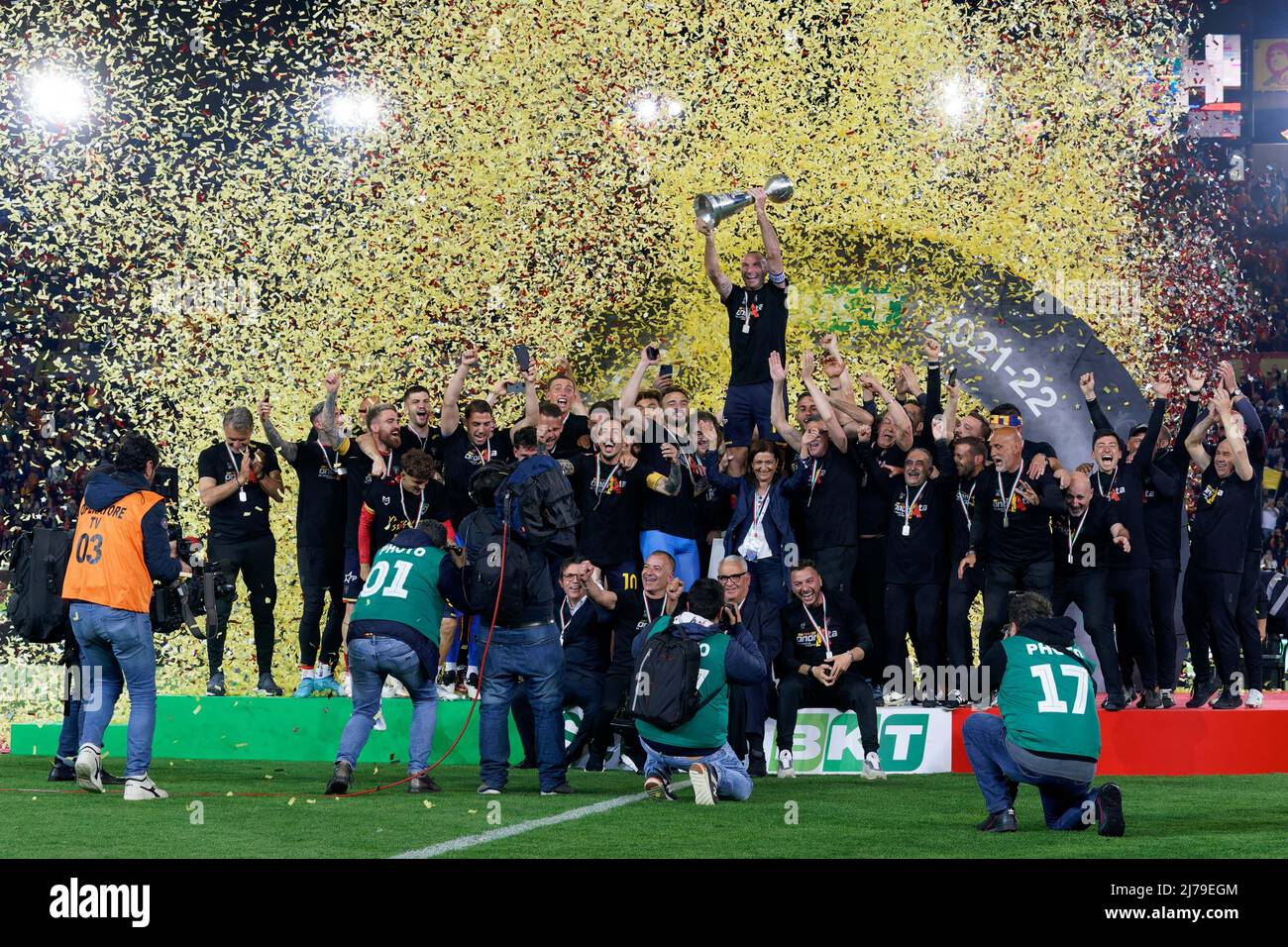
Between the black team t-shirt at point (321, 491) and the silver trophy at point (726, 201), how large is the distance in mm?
3215

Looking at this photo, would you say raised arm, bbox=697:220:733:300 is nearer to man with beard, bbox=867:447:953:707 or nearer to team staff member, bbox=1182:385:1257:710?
man with beard, bbox=867:447:953:707

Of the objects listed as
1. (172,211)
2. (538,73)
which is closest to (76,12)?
(172,211)

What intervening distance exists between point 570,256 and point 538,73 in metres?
2.03

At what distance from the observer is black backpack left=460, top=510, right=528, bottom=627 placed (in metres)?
8.86

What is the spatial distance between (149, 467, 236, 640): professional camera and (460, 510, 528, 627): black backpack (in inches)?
68.6

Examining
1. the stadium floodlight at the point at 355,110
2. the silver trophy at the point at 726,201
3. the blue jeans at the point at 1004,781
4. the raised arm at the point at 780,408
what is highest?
the stadium floodlight at the point at 355,110

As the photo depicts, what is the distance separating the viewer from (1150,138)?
17125 millimetres

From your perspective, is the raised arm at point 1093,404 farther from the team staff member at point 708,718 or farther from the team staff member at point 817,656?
the team staff member at point 708,718

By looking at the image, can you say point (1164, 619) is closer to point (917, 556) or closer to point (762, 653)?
point (917, 556)

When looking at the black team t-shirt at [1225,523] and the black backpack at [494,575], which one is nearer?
the black backpack at [494,575]

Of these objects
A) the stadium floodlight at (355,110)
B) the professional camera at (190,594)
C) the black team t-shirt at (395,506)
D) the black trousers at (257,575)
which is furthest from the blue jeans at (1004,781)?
the stadium floodlight at (355,110)

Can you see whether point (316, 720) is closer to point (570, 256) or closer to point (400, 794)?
point (400, 794)

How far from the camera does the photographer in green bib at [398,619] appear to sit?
353 inches

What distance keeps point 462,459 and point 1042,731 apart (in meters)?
5.56
